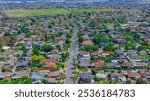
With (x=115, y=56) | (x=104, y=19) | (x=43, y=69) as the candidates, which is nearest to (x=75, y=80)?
(x=43, y=69)

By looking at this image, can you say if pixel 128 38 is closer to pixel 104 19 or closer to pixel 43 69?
pixel 43 69

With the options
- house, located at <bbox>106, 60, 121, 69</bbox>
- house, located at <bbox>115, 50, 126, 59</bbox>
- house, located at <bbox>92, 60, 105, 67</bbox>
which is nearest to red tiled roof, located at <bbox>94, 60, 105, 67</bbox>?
house, located at <bbox>92, 60, 105, 67</bbox>

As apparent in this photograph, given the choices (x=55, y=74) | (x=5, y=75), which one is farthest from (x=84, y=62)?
(x=5, y=75)

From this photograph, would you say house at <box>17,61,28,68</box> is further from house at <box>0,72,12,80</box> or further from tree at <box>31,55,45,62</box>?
house at <box>0,72,12,80</box>

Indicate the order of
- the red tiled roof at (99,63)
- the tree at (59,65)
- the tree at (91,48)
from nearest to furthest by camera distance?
the tree at (59,65)
the red tiled roof at (99,63)
the tree at (91,48)

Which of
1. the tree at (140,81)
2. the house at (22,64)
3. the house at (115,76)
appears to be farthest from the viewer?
the house at (22,64)

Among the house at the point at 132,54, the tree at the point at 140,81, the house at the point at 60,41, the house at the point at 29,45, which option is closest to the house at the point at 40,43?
the house at the point at 29,45

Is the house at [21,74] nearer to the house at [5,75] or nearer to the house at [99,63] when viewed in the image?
the house at [5,75]

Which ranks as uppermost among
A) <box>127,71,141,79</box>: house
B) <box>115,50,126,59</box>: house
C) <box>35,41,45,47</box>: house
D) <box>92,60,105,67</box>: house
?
<box>127,71,141,79</box>: house
